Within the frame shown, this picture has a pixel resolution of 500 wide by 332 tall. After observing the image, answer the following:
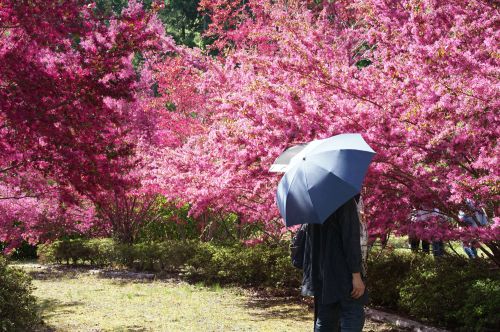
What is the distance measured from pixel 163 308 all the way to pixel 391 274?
314 cm

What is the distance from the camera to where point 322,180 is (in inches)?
167

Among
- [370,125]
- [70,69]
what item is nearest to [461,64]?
[370,125]

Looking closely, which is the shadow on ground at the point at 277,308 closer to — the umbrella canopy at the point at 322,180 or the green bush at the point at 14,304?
the green bush at the point at 14,304

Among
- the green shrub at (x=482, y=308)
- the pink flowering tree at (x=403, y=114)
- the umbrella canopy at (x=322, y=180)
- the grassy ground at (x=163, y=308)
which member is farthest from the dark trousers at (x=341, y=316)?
the grassy ground at (x=163, y=308)

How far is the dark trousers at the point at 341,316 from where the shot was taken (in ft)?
14.2

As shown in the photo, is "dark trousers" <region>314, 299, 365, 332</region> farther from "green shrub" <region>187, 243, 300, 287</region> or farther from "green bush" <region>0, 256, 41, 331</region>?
"green shrub" <region>187, 243, 300, 287</region>

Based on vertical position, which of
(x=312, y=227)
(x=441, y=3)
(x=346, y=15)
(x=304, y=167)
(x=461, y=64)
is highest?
(x=346, y=15)

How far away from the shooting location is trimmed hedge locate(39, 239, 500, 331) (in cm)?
632

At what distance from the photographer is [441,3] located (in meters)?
7.38

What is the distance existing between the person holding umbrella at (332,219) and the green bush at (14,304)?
10.6 feet

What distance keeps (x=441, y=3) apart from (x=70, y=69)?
432 centimetres

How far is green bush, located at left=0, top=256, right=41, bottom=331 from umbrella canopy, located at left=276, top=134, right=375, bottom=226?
3.26 meters

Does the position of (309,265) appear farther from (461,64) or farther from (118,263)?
(118,263)

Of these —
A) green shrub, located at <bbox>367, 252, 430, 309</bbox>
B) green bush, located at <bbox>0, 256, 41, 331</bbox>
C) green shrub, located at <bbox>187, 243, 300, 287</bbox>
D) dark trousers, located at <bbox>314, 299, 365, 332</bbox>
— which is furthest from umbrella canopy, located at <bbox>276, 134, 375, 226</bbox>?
green shrub, located at <bbox>187, 243, 300, 287</bbox>
